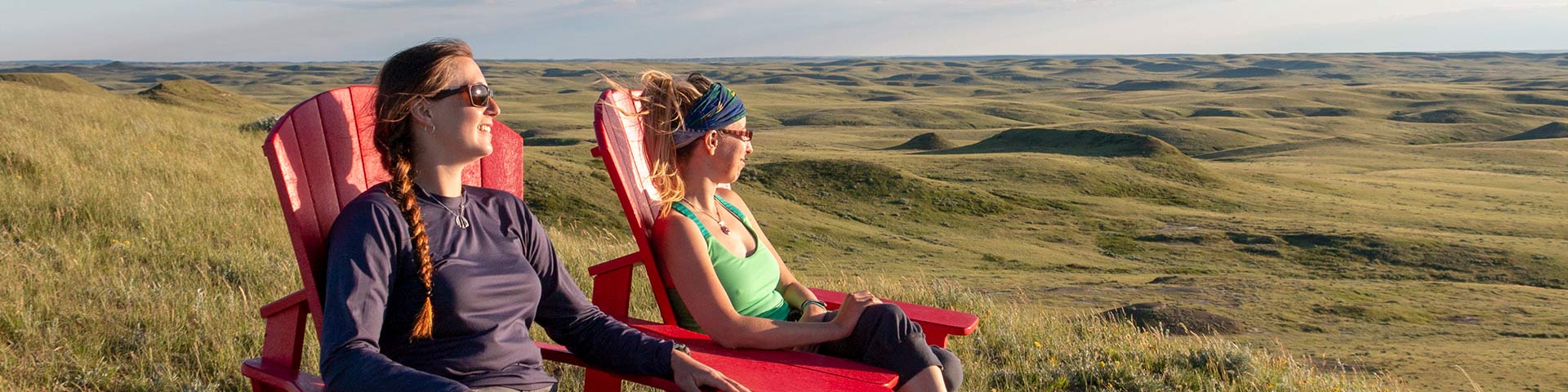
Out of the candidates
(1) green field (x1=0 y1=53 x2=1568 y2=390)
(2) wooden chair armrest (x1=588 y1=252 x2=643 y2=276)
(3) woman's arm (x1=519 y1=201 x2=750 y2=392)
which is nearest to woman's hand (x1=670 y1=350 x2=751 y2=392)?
(3) woman's arm (x1=519 y1=201 x2=750 y2=392)

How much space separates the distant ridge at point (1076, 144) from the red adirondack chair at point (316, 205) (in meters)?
26.2

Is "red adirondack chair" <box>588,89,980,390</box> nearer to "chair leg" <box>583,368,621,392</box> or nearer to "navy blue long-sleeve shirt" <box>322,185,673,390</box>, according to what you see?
"chair leg" <box>583,368,621,392</box>

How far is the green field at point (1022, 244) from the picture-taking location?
4.56 metres

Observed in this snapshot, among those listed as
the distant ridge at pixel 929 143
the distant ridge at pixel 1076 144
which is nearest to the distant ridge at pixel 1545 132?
the distant ridge at pixel 1076 144

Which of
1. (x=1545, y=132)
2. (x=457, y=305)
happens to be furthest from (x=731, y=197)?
(x=1545, y=132)

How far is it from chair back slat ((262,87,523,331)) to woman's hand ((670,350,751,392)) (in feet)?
2.68

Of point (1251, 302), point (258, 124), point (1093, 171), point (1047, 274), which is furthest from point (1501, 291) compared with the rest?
point (258, 124)

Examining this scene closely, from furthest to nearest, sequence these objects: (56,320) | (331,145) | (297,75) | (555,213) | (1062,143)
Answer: (297,75), (1062,143), (555,213), (56,320), (331,145)

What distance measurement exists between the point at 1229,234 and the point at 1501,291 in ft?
17.8

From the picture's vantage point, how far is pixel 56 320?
401 cm

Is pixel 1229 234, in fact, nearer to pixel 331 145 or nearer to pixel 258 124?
pixel 258 124

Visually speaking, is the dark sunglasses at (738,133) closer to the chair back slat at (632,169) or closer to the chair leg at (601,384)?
the chair back slat at (632,169)

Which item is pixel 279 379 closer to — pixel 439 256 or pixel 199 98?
pixel 439 256

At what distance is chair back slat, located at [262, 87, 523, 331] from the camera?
8.30 ft
